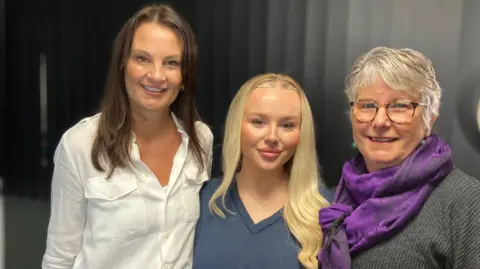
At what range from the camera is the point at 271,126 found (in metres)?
1.53

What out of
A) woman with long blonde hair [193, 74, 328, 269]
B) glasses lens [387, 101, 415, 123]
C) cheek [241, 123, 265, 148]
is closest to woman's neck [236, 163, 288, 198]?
woman with long blonde hair [193, 74, 328, 269]

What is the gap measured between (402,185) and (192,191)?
27.7 inches

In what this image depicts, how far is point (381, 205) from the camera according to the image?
1284mm

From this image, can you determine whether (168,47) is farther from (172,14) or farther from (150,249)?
(150,249)

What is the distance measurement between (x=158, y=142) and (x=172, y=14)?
44 cm

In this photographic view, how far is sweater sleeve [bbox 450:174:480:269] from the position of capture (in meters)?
1.16

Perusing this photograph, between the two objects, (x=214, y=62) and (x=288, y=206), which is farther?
(x=214, y=62)

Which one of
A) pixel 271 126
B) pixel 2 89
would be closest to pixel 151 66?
pixel 271 126

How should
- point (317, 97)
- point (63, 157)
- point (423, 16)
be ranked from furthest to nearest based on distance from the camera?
point (317, 97) → point (423, 16) → point (63, 157)

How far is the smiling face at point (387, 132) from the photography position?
1.29 meters

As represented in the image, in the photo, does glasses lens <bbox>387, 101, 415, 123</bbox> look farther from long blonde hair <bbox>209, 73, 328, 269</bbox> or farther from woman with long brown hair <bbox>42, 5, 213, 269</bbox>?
woman with long brown hair <bbox>42, 5, 213, 269</bbox>

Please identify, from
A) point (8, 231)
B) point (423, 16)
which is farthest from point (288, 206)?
point (8, 231)

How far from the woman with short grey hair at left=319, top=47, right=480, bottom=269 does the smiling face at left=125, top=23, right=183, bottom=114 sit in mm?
600

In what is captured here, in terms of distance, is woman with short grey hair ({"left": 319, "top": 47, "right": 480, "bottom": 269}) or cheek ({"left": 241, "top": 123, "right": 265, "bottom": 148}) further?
cheek ({"left": 241, "top": 123, "right": 265, "bottom": 148})
